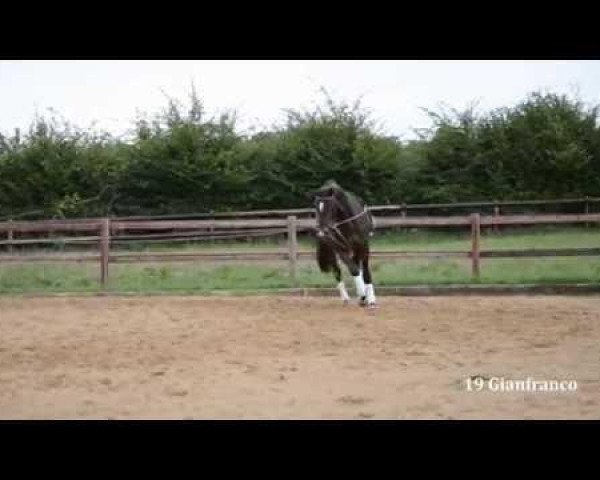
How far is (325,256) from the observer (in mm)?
8352

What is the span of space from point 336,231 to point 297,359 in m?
3.02

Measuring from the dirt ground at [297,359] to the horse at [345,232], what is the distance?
31 cm

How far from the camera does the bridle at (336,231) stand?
7.80 m

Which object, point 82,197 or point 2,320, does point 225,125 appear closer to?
point 82,197

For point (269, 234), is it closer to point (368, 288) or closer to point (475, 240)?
point (475, 240)

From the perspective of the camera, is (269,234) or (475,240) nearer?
(475,240)

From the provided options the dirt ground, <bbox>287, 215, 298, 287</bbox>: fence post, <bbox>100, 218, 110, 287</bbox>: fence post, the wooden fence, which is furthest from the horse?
<bbox>100, 218, 110, 287</bbox>: fence post

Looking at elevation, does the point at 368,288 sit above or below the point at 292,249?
below

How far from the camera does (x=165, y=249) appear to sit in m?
11.8

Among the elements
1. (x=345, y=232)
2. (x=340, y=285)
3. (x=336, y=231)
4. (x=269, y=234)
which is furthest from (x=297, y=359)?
(x=269, y=234)

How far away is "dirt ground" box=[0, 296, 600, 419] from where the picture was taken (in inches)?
145

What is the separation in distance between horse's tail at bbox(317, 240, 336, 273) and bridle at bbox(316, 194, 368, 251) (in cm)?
19
